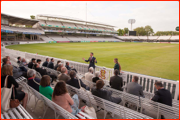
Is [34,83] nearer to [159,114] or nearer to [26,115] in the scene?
[26,115]

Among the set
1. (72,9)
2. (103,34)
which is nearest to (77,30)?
(103,34)

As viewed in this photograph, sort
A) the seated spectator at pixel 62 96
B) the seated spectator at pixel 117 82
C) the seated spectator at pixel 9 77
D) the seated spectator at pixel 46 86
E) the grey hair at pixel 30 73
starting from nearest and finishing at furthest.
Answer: the seated spectator at pixel 62 96
the seated spectator at pixel 9 77
the seated spectator at pixel 46 86
the grey hair at pixel 30 73
the seated spectator at pixel 117 82

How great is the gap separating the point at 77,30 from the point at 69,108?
7526 centimetres

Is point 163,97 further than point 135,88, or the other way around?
point 135,88

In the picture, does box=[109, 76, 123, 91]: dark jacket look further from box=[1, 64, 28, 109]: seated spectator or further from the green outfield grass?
the green outfield grass

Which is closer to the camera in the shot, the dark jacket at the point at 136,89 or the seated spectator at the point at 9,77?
the seated spectator at the point at 9,77

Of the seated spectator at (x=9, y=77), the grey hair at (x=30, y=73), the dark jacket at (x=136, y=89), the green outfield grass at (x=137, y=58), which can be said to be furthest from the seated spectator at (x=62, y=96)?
the green outfield grass at (x=137, y=58)

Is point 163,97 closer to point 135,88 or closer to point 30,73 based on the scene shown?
point 135,88

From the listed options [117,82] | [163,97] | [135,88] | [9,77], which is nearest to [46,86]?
[9,77]

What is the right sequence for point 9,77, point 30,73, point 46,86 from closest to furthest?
point 9,77 → point 46,86 → point 30,73

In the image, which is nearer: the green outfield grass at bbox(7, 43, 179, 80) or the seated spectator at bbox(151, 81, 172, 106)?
the seated spectator at bbox(151, 81, 172, 106)

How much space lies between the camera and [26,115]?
2725mm

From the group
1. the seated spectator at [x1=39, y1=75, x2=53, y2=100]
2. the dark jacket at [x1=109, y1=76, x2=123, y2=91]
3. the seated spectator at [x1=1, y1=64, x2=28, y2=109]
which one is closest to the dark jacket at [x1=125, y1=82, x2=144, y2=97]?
the dark jacket at [x1=109, y1=76, x2=123, y2=91]

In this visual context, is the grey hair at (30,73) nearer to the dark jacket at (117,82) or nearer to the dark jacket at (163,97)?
the dark jacket at (117,82)
